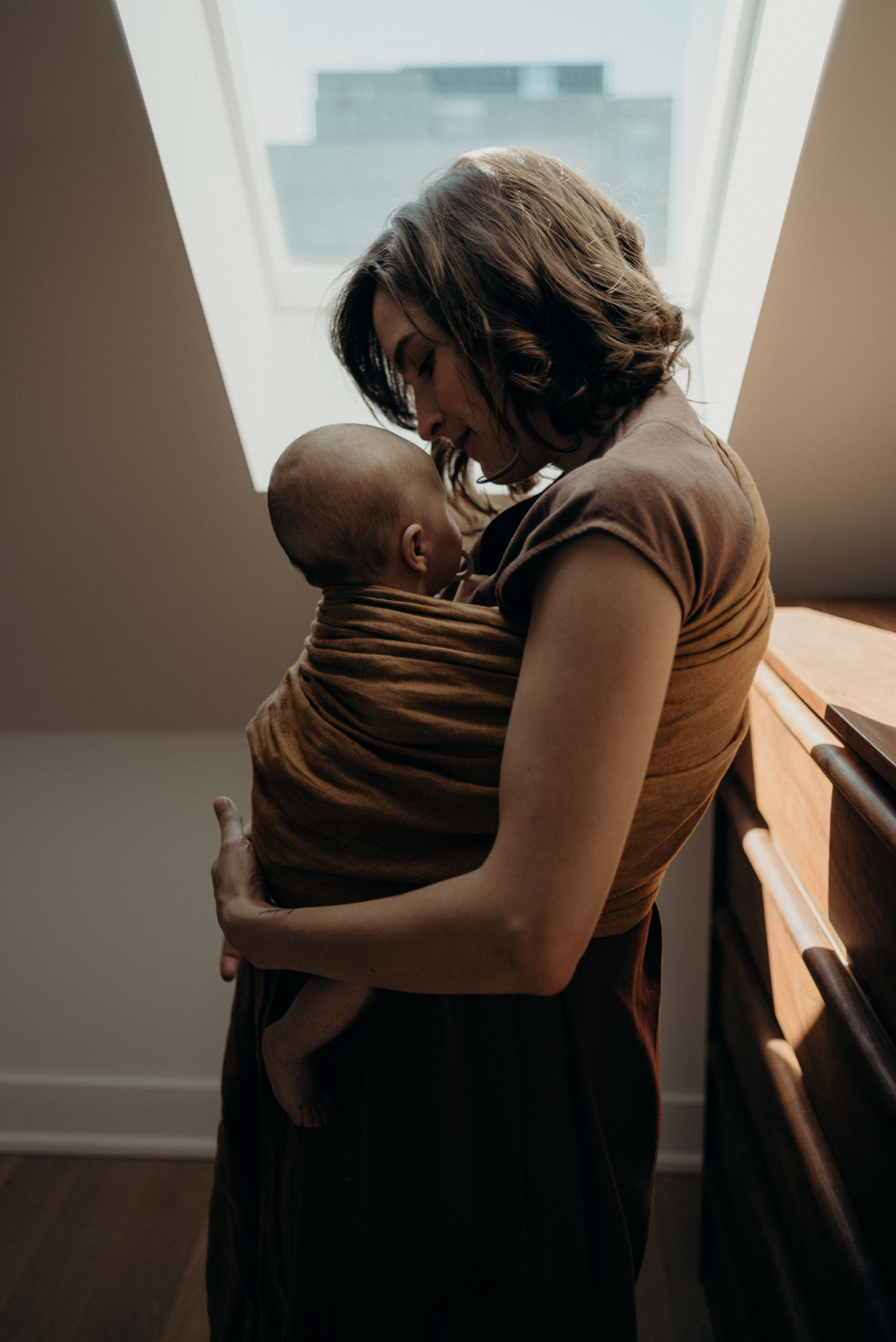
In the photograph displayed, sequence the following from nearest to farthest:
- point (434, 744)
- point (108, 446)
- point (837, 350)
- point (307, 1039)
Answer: point (434, 744) → point (307, 1039) → point (837, 350) → point (108, 446)

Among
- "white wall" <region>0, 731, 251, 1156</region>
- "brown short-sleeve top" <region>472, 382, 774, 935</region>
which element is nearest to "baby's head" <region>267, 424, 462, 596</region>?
"brown short-sleeve top" <region>472, 382, 774, 935</region>

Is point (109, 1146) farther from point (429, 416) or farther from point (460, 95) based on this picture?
point (460, 95)

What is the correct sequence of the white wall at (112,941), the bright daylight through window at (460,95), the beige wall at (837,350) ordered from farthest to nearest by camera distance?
the white wall at (112,941)
the bright daylight through window at (460,95)
the beige wall at (837,350)

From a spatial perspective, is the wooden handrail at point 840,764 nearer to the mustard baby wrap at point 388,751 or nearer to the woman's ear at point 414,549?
the mustard baby wrap at point 388,751

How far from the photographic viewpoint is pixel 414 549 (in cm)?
88

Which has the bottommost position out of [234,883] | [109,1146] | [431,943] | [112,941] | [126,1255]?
[109,1146]

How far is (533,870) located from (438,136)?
1.45 m

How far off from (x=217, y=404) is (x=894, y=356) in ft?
3.28

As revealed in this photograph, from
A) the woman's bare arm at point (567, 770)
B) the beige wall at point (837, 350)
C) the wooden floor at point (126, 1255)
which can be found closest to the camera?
the woman's bare arm at point (567, 770)

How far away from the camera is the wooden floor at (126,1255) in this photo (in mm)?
1483

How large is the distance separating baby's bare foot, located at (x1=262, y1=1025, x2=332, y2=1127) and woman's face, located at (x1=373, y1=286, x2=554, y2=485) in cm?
67

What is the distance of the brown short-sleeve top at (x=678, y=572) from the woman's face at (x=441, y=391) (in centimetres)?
16

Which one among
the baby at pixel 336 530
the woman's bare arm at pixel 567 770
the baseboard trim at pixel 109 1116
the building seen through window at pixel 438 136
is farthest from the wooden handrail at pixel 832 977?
the baseboard trim at pixel 109 1116

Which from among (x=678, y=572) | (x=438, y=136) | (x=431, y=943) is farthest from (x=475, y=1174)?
(x=438, y=136)
